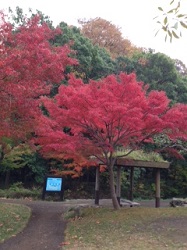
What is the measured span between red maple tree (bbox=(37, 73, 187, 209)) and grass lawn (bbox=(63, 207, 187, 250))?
168 cm

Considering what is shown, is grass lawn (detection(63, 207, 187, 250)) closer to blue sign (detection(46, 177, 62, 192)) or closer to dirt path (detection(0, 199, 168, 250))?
dirt path (detection(0, 199, 168, 250))

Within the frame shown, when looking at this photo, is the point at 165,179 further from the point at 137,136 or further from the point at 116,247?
the point at 116,247

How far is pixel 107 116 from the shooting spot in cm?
1011

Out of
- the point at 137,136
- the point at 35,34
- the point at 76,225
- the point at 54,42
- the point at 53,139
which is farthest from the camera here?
the point at 54,42

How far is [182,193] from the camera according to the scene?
2314cm

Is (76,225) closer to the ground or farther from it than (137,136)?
closer to the ground

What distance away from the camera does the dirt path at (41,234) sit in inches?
314

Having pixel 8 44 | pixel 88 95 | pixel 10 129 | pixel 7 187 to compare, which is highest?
pixel 8 44

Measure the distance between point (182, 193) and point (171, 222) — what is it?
47.4 ft

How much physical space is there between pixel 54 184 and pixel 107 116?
8.09 m

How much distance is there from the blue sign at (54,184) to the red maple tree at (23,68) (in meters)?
8.05

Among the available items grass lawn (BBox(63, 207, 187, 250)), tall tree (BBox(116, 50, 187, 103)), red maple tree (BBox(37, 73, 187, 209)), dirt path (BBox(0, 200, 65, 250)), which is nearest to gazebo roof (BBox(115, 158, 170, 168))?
red maple tree (BBox(37, 73, 187, 209))

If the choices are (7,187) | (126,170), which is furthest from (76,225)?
(126,170)

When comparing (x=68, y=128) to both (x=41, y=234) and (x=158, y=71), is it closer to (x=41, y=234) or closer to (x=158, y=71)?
(x=41, y=234)
